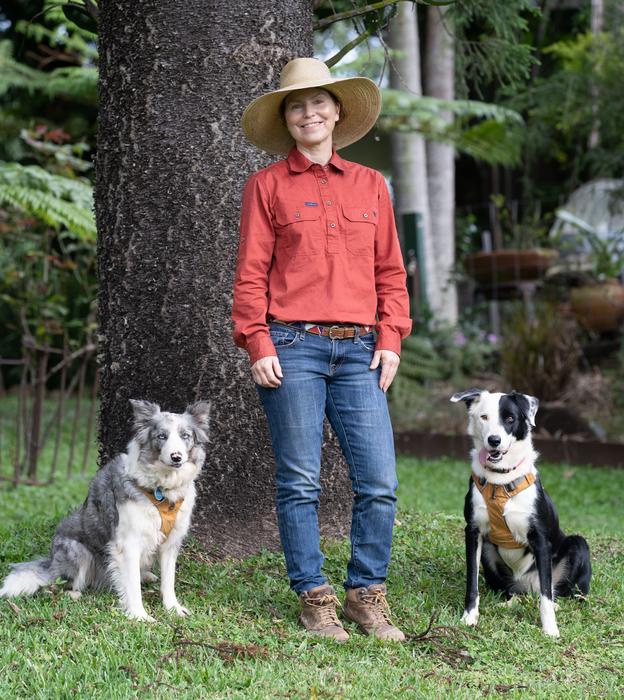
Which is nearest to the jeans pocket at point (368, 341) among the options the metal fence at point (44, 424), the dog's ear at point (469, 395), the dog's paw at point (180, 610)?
the dog's ear at point (469, 395)

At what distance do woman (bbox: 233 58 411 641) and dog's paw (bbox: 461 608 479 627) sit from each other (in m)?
0.40

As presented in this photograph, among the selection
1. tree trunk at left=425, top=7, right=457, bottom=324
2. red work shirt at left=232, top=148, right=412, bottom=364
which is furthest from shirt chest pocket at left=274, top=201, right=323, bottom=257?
tree trunk at left=425, top=7, right=457, bottom=324

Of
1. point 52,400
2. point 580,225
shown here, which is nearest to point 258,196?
point 580,225

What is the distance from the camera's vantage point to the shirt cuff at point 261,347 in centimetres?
377

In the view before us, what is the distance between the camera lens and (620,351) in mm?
10961

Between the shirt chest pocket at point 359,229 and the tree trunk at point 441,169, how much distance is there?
891 centimetres

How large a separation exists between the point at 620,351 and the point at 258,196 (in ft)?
26.8

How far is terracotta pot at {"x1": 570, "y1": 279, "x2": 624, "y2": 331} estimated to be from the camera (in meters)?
11.4

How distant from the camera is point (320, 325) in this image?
3.84m

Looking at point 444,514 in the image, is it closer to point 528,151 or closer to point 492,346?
point 492,346

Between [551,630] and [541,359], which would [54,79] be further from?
[551,630]

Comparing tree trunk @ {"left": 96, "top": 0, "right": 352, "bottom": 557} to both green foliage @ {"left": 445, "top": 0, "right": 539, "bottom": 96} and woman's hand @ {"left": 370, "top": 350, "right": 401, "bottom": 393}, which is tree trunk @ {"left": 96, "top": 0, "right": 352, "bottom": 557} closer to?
woman's hand @ {"left": 370, "top": 350, "right": 401, "bottom": 393}

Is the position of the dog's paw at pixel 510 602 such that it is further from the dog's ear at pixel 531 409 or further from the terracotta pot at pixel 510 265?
the terracotta pot at pixel 510 265

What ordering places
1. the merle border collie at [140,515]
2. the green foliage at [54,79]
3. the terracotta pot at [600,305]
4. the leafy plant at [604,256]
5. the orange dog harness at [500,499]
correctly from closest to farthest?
the merle border collie at [140,515] < the orange dog harness at [500,499] < the terracotta pot at [600,305] < the leafy plant at [604,256] < the green foliage at [54,79]
